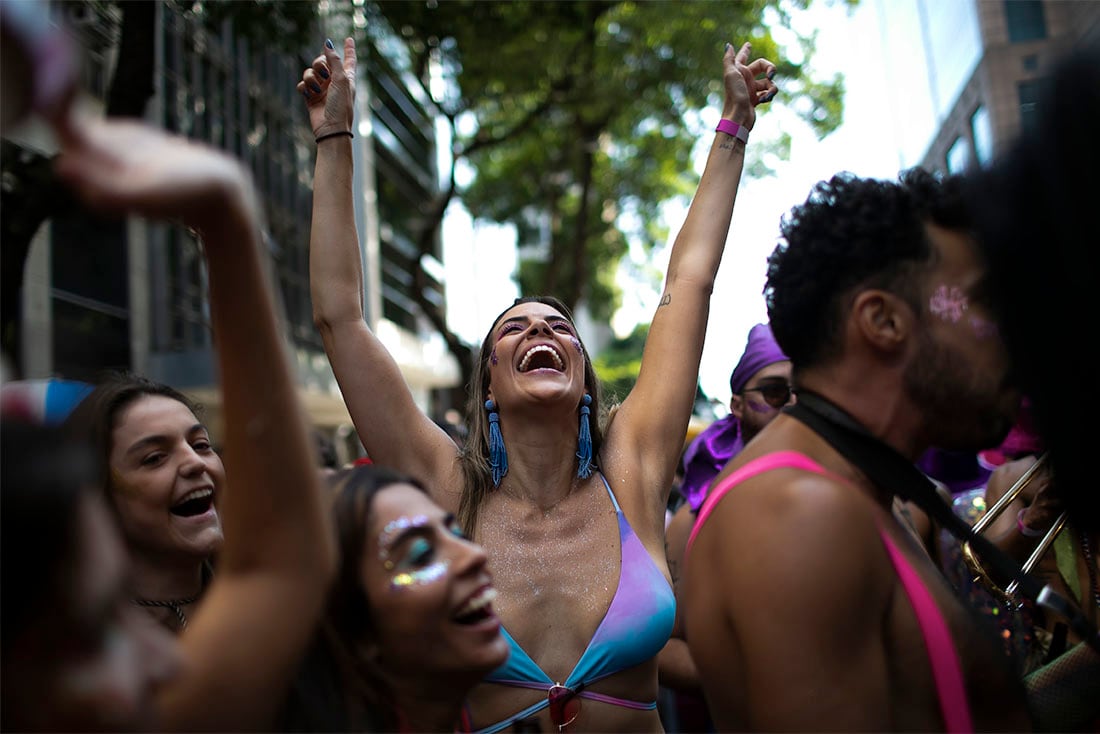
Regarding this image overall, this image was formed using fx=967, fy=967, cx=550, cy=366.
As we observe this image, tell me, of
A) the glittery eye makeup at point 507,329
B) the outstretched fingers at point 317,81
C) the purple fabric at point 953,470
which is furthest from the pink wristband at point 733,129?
the purple fabric at point 953,470

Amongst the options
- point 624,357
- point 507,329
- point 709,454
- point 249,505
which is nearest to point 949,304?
point 249,505

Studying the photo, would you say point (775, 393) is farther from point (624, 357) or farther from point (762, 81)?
Result: point (624, 357)

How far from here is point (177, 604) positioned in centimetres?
254

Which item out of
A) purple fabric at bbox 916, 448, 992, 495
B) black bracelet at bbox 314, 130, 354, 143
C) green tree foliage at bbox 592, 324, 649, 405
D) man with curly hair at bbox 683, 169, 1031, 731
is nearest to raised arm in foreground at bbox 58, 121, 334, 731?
man with curly hair at bbox 683, 169, 1031, 731

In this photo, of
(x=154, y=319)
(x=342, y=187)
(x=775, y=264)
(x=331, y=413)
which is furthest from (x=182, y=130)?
(x=775, y=264)

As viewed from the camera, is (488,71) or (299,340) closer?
(488,71)

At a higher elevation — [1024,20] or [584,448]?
[1024,20]

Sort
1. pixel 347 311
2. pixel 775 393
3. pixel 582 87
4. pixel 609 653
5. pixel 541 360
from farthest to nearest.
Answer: pixel 582 87, pixel 775 393, pixel 541 360, pixel 347 311, pixel 609 653

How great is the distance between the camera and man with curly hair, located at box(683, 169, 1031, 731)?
1.67m

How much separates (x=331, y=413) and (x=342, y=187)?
1592 cm

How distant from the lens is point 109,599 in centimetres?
120

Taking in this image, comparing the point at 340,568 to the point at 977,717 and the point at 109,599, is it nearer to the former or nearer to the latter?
the point at 109,599

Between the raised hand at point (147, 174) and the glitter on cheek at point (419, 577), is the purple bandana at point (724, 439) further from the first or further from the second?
the raised hand at point (147, 174)

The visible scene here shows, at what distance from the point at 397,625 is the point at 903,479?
3.27ft
